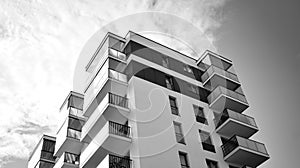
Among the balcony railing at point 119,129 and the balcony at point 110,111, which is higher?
the balcony at point 110,111

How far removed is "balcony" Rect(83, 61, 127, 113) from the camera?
2336 cm

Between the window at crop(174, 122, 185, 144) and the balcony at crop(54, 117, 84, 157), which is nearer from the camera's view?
the window at crop(174, 122, 185, 144)

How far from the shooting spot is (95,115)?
23297 mm

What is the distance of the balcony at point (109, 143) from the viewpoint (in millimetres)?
20094

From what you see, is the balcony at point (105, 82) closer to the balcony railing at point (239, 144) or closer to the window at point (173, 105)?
the window at point (173, 105)

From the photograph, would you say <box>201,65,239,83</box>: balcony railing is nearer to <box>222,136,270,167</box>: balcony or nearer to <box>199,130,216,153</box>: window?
<box>199,130,216,153</box>: window

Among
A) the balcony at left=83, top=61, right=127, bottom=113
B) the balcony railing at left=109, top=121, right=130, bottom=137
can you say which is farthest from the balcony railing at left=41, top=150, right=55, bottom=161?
the balcony railing at left=109, top=121, right=130, bottom=137

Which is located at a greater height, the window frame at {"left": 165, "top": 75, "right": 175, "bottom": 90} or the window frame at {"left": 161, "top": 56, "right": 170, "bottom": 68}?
the window frame at {"left": 161, "top": 56, "right": 170, "bottom": 68}

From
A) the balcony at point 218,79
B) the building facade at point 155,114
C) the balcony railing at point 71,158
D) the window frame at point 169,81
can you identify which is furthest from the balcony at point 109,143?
the balcony at point 218,79

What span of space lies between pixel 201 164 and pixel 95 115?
836cm

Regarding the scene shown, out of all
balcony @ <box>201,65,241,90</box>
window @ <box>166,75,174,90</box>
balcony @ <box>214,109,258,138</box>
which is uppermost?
balcony @ <box>201,65,241,90</box>

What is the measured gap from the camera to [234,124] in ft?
81.7

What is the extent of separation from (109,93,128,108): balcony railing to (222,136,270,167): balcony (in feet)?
26.6

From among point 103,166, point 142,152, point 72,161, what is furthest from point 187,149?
point 72,161
